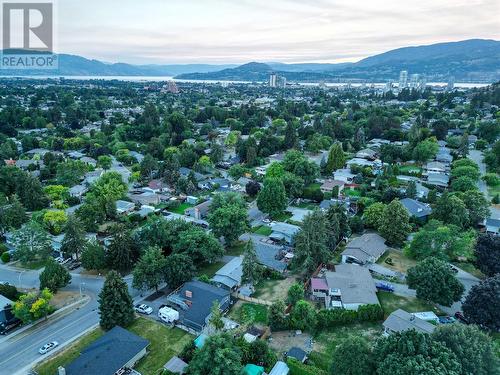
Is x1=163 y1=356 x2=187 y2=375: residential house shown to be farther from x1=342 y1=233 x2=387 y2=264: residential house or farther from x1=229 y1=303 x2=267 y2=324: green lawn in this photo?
x1=342 y1=233 x2=387 y2=264: residential house

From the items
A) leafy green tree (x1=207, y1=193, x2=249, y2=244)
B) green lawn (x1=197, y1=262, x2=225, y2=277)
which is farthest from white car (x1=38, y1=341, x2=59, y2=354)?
leafy green tree (x1=207, y1=193, x2=249, y2=244)

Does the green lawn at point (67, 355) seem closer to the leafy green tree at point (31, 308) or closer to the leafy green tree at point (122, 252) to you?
the leafy green tree at point (31, 308)

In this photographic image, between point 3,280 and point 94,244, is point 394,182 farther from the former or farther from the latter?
point 3,280

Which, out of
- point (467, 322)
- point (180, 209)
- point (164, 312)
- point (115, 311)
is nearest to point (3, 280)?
point (115, 311)

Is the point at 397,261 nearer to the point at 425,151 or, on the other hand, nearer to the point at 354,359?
the point at 354,359

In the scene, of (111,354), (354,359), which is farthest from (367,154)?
(111,354)

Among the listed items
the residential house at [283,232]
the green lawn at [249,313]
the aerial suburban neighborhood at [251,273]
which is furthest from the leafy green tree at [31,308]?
the residential house at [283,232]
